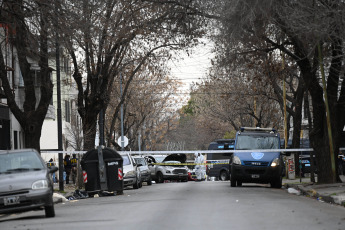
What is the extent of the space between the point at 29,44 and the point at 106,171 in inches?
219

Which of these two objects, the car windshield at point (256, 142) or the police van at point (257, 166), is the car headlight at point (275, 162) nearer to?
the police van at point (257, 166)

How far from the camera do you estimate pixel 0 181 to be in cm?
1491

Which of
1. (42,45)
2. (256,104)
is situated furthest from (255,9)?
(256,104)

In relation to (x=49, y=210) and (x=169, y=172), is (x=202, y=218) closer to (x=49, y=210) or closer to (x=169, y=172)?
(x=49, y=210)

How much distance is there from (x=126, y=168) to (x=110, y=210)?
15.5 m

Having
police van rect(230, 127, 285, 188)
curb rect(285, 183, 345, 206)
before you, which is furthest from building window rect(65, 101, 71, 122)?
curb rect(285, 183, 345, 206)

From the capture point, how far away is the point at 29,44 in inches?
877

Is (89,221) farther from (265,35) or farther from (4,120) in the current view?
(4,120)

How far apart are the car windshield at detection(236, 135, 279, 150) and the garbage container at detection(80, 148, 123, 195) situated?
5.28m

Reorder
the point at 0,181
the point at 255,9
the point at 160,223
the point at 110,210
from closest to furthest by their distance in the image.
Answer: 1. the point at 160,223
2. the point at 0,181
3. the point at 110,210
4. the point at 255,9

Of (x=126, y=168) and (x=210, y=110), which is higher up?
(x=210, y=110)

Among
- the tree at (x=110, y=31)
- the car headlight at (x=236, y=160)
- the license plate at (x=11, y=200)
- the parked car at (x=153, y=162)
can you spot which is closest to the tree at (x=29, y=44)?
the tree at (x=110, y=31)

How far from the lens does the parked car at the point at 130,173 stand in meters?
31.0

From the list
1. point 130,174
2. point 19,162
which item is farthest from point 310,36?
point 130,174
